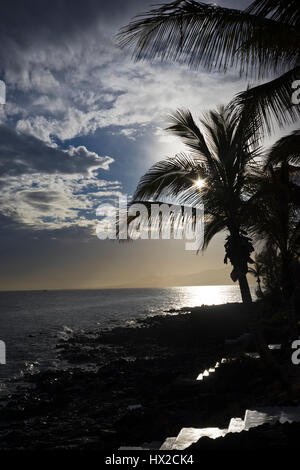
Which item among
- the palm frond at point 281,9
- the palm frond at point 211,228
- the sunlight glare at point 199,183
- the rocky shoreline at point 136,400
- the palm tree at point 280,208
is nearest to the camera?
the palm frond at point 281,9

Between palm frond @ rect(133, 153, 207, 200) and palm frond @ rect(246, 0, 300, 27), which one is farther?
palm frond @ rect(133, 153, 207, 200)

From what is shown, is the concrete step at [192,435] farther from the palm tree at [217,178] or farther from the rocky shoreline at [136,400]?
the palm tree at [217,178]

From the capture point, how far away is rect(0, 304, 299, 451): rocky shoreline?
7.60 meters

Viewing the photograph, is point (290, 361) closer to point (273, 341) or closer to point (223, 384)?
point (223, 384)

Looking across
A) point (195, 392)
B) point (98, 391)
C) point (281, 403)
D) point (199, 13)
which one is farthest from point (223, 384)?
point (199, 13)

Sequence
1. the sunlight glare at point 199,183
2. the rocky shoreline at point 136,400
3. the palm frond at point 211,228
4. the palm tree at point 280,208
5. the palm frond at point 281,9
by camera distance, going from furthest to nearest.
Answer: the palm frond at point 211,228 < the sunlight glare at point 199,183 < the palm tree at point 280,208 < the rocky shoreline at point 136,400 < the palm frond at point 281,9

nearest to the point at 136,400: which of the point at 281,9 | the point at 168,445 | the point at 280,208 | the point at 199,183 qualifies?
the point at 168,445

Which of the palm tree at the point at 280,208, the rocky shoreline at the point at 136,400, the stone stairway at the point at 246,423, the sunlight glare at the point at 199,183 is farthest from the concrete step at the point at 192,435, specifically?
the sunlight glare at the point at 199,183

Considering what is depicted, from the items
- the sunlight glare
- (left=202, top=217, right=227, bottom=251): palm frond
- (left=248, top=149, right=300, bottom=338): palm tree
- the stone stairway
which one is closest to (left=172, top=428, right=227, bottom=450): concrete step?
the stone stairway

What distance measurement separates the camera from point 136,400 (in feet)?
39.7

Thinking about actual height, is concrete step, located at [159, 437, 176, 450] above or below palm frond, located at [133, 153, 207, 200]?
below

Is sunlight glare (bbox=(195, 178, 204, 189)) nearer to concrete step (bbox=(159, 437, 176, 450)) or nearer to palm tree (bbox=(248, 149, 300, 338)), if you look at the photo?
palm tree (bbox=(248, 149, 300, 338))

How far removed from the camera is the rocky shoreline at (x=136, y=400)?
7598 mm

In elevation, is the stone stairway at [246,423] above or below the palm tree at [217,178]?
below
